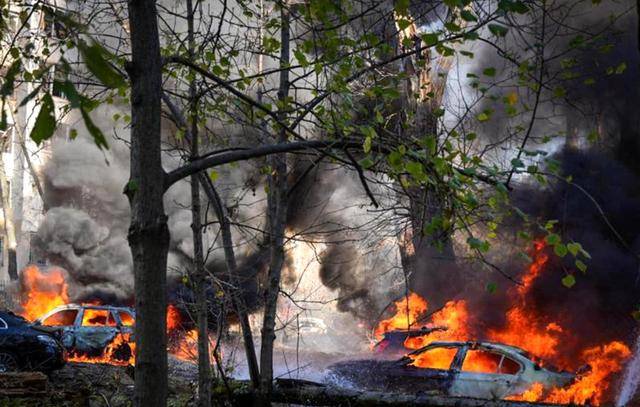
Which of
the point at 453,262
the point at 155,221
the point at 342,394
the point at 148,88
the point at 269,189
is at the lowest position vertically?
the point at 342,394

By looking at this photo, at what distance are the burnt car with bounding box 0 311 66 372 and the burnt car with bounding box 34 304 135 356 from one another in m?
3.39

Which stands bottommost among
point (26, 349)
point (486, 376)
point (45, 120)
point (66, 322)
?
point (486, 376)

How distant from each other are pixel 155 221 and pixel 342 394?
4820 mm

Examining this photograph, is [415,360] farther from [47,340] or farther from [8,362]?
[8,362]

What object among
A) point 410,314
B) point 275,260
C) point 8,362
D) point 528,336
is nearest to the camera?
point 275,260

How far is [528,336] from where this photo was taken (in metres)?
16.8

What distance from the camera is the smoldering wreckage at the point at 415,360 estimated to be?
25.9 feet

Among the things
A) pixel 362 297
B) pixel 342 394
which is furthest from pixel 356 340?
pixel 342 394

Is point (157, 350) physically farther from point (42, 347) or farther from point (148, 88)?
point (42, 347)

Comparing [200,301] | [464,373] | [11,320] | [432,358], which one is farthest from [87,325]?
[464,373]

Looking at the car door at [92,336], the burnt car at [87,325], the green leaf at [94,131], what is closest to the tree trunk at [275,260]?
the green leaf at [94,131]

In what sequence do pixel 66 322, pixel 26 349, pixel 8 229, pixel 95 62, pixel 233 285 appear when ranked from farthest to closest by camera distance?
pixel 8 229 < pixel 66 322 < pixel 26 349 < pixel 233 285 < pixel 95 62

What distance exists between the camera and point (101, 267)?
1042 inches

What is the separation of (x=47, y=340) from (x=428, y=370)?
6.75 metres
